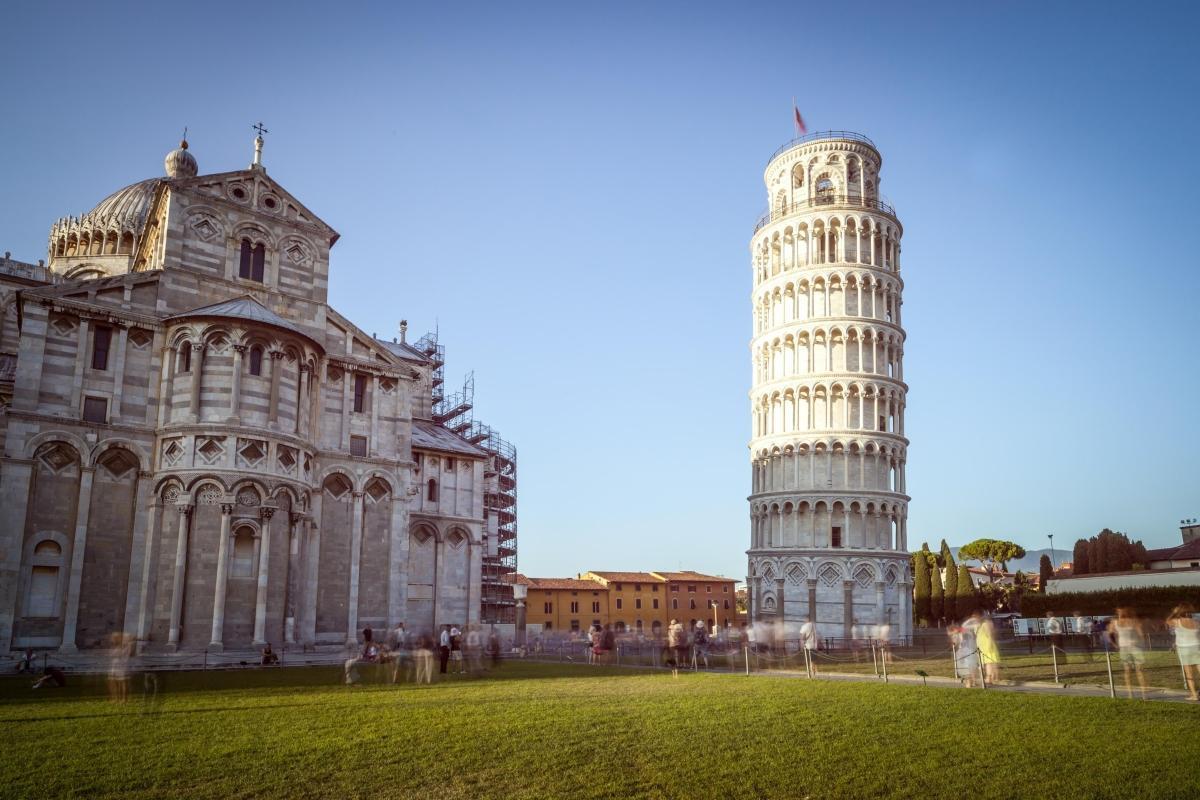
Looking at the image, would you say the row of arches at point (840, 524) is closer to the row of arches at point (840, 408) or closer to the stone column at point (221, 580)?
the row of arches at point (840, 408)

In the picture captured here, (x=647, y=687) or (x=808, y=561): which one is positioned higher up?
(x=808, y=561)

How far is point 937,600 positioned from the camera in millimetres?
80750

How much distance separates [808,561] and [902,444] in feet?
34.3

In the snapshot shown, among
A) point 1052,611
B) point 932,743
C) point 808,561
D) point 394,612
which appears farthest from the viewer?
point 808,561

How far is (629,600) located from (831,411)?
174 ft

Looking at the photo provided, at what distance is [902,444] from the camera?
5934 cm

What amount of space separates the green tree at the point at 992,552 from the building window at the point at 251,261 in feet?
328

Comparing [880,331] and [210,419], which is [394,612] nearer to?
[210,419]

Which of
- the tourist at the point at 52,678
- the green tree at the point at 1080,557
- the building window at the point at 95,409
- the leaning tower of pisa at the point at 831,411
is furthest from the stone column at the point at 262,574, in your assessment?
the green tree at the point at 1080,557

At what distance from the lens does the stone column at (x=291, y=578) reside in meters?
34.1

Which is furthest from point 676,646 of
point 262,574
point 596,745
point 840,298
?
point 840,298

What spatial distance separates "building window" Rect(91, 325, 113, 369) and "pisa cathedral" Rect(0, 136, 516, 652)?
0.08m

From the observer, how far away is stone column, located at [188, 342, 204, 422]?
33000 mm

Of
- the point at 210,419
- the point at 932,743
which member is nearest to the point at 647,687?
the point at 932,743
